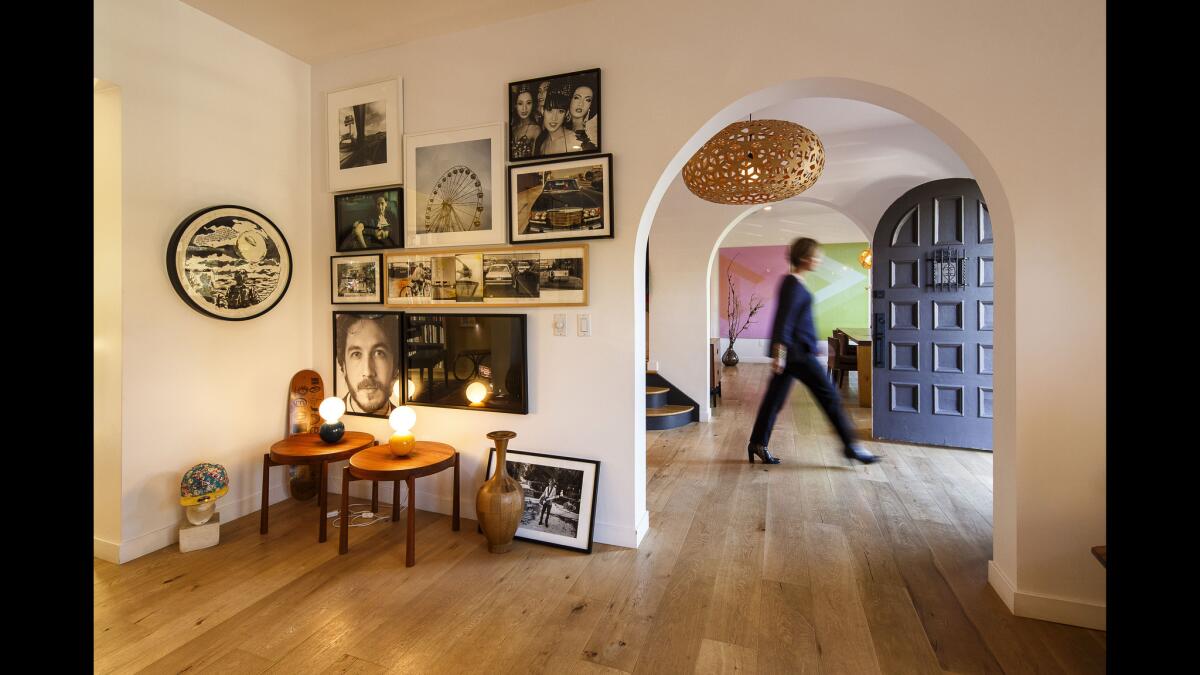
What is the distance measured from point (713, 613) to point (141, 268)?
3220mm

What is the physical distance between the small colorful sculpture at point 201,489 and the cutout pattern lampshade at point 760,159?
11.1 ft

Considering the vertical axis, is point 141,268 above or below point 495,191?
below

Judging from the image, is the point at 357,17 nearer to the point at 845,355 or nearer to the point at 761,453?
the point at 761,453

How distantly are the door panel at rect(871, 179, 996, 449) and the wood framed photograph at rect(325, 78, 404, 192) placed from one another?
158 inches

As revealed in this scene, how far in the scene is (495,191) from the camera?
117 inches

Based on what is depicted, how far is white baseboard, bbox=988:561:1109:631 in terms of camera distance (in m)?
2.08

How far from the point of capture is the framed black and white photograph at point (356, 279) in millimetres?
3334
